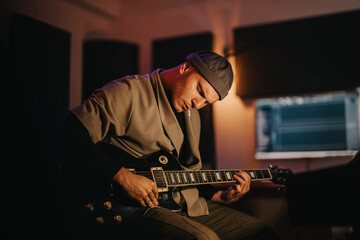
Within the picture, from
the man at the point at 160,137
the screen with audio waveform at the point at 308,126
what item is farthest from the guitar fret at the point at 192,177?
the screen with audio waveform at the point at 308,126

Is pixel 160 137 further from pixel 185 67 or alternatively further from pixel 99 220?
pixel 99 220

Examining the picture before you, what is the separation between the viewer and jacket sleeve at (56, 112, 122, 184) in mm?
1542

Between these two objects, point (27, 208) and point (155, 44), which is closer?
point (27, 208)

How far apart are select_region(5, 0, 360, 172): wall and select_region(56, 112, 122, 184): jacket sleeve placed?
8.36 ft

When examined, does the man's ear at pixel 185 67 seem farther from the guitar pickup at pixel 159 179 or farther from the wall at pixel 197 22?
the wall at pixel 197 22

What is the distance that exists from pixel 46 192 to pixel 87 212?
1.20 metres

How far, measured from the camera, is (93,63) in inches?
158

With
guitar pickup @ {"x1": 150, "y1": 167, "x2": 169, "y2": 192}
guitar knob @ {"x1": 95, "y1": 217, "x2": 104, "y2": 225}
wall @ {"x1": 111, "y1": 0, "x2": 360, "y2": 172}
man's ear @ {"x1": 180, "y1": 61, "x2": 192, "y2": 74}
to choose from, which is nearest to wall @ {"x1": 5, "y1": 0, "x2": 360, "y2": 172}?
wall @ {"x1": 111, "y1": 0, "x2": 360, "y2": 172}

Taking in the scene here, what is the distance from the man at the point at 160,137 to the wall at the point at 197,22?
188 cm

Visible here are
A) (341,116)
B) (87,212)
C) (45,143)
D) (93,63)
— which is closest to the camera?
(87,212)

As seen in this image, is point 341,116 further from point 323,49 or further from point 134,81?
point 134,81

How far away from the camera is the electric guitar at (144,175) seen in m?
1.56

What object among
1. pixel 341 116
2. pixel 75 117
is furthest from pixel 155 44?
pixel 75 117

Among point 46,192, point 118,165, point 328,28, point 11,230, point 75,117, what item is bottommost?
point 11,230
